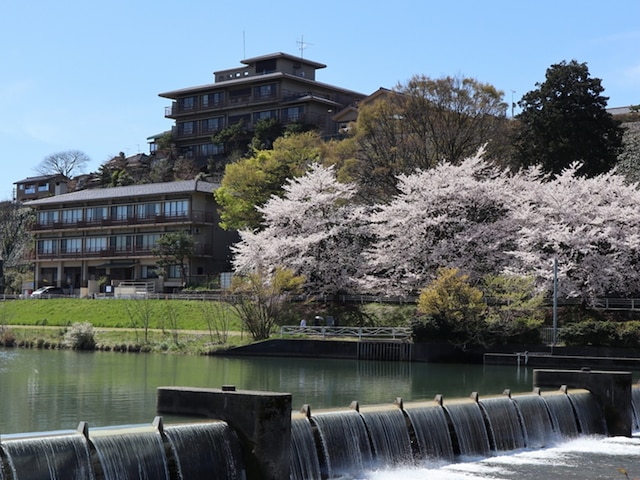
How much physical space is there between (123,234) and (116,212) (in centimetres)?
238

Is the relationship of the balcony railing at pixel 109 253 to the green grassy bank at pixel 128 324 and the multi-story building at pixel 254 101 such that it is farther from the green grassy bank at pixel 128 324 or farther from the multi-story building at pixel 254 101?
the multi-story building at pixel 254 101

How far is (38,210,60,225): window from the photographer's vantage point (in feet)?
313

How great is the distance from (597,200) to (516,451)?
33.9 metres

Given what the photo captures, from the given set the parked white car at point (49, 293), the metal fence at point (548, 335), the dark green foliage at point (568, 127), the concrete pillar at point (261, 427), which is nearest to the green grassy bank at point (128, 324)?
the parked white car at point (49, 293)

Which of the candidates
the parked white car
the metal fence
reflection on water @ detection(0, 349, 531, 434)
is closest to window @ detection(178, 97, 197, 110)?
the parked white car

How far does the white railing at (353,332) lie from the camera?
5316cm

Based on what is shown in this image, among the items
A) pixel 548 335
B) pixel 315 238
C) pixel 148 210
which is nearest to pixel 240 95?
pixel 148 210

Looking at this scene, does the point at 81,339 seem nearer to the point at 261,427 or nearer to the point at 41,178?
the point at 261,427

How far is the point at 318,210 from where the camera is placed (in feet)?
213

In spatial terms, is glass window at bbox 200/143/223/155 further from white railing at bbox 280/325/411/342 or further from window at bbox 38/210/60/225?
white railing at bbox 280/325/411/342

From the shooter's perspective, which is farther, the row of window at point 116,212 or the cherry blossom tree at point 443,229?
the row of window at point 116,212

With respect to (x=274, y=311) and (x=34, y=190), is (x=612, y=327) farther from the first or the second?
(x=34, y=190)

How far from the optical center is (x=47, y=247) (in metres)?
95.6

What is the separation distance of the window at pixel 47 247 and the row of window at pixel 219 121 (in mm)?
26440
